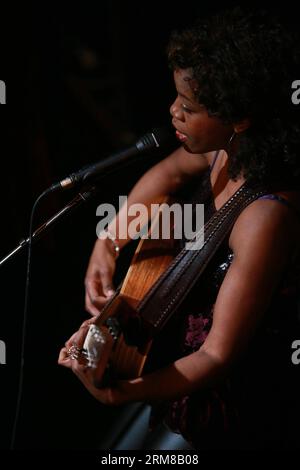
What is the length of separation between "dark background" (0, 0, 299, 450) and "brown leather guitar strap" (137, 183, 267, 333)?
97cm

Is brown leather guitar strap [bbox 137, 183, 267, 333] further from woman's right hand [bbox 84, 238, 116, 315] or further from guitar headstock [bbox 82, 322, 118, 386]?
woman's right hand [bbox 84, 238, 116, 315]

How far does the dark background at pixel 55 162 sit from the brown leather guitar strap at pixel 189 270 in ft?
3.19

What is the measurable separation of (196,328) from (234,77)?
745 mm

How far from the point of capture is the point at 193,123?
155cm

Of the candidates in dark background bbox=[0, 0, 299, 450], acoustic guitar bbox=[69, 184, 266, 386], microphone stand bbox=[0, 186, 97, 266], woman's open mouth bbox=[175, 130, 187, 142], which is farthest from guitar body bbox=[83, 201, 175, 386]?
dark background bbox=[0, 0, 299, 450]

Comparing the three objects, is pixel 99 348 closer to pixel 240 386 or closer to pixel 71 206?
pixel 71 206

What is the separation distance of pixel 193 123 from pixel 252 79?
200 mm

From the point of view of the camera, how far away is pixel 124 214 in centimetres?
219

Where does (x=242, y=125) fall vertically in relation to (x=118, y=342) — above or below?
above

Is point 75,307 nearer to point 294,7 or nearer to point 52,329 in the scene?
point 52,329

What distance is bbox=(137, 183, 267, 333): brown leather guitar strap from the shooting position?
1562 millimetres

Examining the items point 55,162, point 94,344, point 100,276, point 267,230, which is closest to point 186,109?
point 267,230

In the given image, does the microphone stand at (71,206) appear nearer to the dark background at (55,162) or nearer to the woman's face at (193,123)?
the woman's face at (193,123)
